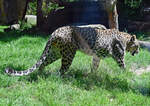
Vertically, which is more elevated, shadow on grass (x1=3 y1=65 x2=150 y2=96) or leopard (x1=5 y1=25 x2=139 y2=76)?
leopard (x1=5 y1=25 x2=139 y2=76)

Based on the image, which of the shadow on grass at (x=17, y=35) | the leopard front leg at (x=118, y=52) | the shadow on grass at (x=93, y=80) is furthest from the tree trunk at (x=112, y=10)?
the shadow on grass at (x=93, y=80)

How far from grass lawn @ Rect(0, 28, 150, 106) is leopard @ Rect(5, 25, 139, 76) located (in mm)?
201

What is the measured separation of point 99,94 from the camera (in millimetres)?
5008

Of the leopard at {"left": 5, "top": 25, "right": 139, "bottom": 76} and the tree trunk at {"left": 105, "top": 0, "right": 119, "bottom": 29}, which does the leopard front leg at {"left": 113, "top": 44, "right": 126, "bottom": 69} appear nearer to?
the leopard at {"left": 5, "top": 25, "right": 139, "bottom": 76}

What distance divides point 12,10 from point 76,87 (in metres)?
8.65

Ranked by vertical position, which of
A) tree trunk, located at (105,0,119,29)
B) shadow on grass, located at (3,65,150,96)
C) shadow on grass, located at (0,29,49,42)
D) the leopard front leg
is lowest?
shadow on grass, located at (0,29,49,42)

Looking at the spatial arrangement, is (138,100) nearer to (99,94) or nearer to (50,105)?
(99,94)

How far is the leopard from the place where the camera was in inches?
227

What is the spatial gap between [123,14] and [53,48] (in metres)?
7.83

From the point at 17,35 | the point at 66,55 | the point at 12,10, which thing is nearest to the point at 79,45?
the point at 66,55

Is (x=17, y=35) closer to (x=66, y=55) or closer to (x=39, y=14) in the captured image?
(x=39, y=14)

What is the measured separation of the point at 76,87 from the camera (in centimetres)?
521

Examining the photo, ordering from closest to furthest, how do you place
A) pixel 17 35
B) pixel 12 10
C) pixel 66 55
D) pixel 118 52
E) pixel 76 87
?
pixel 76 87 → pixel 66 55 → pixel 118 52 → pixel 17 35 → pixel 12 10

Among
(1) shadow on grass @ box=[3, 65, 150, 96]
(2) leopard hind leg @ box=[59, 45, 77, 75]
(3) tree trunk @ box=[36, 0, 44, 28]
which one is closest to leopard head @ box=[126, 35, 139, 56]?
(1) shadow on grass @ box=[3, 65, 150, 96]
